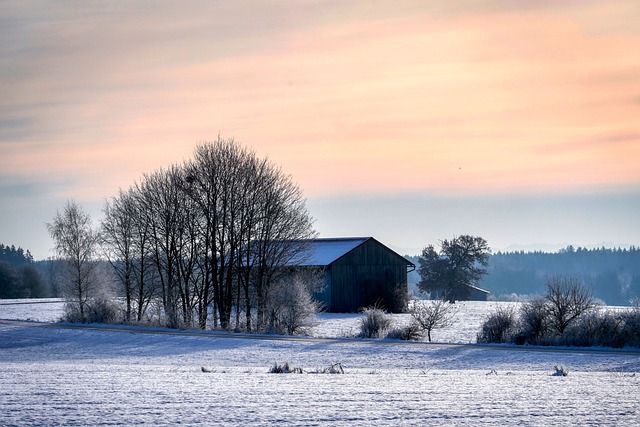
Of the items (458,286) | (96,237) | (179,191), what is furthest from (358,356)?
(458,286)

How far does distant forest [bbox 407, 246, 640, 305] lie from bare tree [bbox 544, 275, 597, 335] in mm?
85306

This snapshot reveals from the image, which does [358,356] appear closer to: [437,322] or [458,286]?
[437,322]

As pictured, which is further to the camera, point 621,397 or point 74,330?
point 74,330

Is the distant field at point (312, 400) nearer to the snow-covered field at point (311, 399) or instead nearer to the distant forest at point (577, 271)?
the snow-covered field at point (311, 399)

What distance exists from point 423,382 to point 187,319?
29147 mm

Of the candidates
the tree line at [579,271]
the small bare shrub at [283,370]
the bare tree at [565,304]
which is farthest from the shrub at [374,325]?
the tree line at [579,271]

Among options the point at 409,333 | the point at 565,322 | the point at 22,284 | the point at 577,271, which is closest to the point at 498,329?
the point at 565,322

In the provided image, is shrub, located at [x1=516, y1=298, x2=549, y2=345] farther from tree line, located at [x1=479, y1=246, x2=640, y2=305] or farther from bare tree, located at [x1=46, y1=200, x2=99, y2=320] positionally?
tree line, located at [x1=479, y1=246, x2=640, y2=305]

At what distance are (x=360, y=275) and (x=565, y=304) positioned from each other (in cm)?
3006

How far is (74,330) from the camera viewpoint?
4119 cm

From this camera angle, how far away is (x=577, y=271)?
16462cm

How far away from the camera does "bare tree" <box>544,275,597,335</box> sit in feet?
110

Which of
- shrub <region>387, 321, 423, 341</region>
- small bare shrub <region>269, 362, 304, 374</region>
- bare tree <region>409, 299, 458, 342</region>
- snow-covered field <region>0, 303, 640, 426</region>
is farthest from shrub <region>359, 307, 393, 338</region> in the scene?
small bare shrub <region>269, 362, 304, 374</region>

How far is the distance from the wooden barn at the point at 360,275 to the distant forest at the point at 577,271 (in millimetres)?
58000
